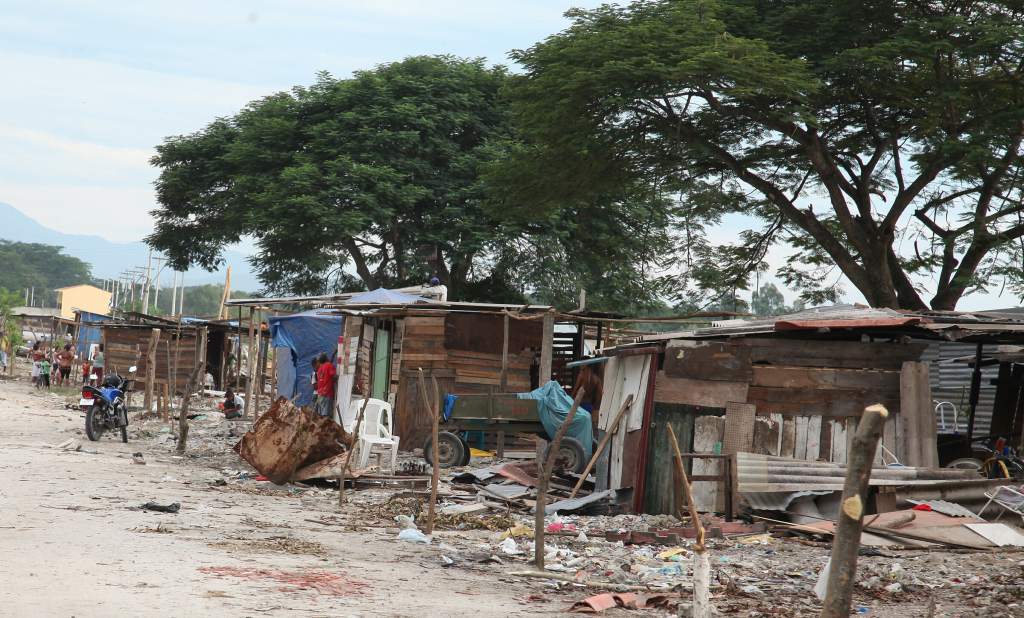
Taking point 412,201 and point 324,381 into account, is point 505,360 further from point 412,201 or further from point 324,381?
point 412,201

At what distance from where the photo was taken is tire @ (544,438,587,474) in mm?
15156

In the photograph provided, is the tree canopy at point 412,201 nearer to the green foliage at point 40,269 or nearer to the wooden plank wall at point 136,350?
the wooden plank wall at point 136,350

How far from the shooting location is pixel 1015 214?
68.9 ft

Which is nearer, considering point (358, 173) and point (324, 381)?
point (324, 381)

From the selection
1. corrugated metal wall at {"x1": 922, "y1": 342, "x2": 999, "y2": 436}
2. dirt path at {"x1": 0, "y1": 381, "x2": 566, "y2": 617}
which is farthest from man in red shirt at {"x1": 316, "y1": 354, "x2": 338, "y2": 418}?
corrugated metal wall at {"x1": 922, "y1": 342, "x2": 999, "y2": 436}

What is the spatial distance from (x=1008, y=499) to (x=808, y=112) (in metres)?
10.1

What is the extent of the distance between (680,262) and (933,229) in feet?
17.8

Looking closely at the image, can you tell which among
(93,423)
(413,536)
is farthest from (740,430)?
(93,423)

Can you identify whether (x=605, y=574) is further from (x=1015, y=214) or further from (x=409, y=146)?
(x=409, y=146)

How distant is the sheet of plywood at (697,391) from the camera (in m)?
11.6

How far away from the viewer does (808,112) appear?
19.0 metres

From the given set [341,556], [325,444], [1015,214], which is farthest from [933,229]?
[341,556]

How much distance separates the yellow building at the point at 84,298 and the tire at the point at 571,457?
83384 millimetres

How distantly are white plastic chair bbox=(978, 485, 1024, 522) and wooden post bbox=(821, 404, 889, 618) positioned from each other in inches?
282
